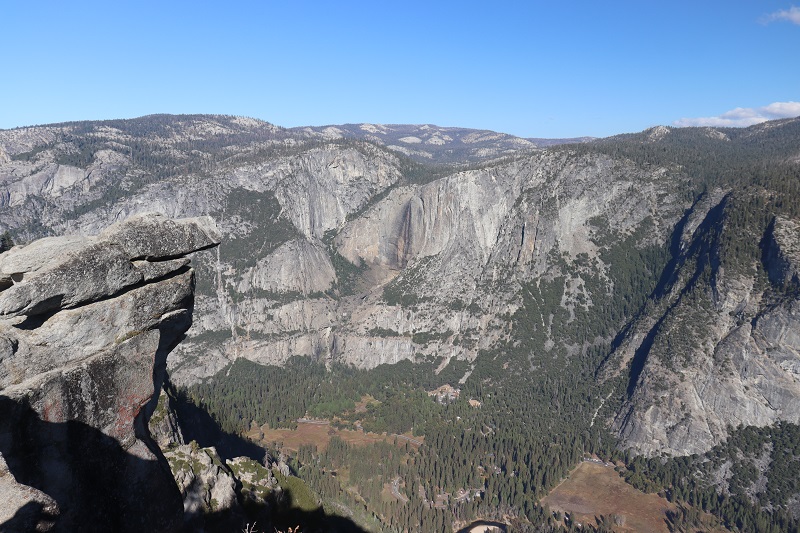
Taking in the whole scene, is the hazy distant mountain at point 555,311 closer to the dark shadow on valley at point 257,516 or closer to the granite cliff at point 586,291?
the granite cliff at point 586,291

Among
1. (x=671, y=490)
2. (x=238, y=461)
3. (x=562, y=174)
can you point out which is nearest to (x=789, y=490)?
(x=671, y=490)

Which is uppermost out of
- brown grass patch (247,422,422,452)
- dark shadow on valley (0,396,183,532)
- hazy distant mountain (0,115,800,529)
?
dark shadow on valley (0,396,183,532)

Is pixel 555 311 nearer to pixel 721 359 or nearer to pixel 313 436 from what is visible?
pixel 721 359

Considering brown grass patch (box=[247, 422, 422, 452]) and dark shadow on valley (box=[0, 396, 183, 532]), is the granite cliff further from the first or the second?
dark shadow on valley (box=[0, 396, 183, 532])

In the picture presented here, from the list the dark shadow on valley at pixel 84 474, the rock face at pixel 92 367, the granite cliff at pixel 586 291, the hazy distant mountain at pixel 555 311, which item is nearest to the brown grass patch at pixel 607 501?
the hazy distant mountain at pixel 555 311

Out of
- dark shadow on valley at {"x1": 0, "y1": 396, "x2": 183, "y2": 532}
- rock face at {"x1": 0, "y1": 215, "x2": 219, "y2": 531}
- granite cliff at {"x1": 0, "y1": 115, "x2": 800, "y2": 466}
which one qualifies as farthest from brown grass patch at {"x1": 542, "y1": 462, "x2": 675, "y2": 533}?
rock face at {"x1": 0, "y1": 215, "x2": 219, "y2": 531}
